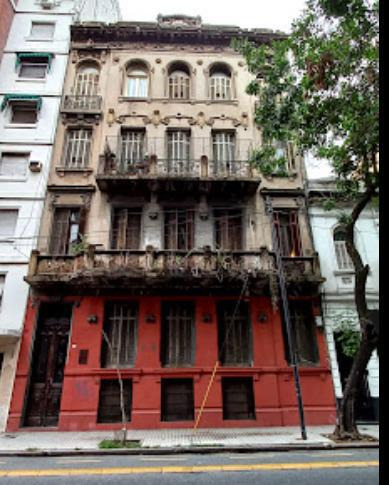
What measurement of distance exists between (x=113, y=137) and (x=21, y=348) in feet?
31.9

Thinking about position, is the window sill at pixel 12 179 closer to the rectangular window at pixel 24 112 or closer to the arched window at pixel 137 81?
the rectangular window at pixel 24 112

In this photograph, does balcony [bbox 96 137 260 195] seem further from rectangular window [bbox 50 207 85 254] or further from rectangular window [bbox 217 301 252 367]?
rectangular window [bbox 217 301 252 367]

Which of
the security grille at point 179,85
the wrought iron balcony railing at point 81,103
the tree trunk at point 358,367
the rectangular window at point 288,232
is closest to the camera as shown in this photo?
the tree trunk at point 358,367

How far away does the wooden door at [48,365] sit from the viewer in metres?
11.6

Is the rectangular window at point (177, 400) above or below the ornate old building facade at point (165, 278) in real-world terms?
below

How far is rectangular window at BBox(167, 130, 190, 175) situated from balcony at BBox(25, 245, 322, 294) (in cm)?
423

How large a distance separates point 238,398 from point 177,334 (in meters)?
3.11

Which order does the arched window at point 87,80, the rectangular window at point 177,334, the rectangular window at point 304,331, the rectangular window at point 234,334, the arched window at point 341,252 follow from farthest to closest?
the arched window at point 87,80, the arched window at point 341,252, the rectangular window at point 304,331, the rectangular window at point 234,334, the rectangular window at point 177,334

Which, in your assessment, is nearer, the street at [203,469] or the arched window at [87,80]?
the street at [203,469]

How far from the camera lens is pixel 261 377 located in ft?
39.4

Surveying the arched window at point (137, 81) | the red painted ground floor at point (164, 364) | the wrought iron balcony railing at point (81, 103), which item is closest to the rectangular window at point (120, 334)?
the red painted ground floor at point (164, 364)

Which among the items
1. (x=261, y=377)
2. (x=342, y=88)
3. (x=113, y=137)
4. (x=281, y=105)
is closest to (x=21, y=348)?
(x=261, y=377)

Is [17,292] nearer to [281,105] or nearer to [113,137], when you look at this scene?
[113,137]

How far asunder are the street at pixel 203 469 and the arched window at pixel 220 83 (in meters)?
15.4
